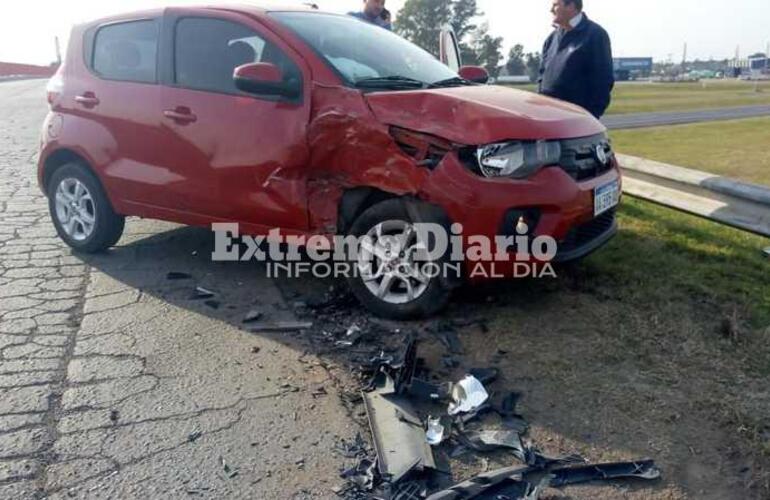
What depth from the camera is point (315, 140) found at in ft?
14.1

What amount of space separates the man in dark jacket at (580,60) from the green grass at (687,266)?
4.00ft

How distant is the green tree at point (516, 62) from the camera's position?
69.9 m

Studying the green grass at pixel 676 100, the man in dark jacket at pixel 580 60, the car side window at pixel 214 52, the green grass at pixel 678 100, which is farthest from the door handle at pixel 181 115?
the green grass at pixel 678 100

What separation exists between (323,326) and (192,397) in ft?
3.56

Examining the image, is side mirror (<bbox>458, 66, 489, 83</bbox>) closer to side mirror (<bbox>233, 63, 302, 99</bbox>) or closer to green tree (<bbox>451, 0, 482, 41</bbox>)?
side mirror (<bbox>233, 63, 302, 99</bbox>)

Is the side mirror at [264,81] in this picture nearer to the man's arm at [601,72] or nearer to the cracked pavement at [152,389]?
the cracked pavement at [152,389]

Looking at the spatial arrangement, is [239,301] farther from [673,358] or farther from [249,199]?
[673,358]

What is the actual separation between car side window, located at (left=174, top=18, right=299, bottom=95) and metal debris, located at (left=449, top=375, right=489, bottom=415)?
2.42 meters

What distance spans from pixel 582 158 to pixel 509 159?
58 cm

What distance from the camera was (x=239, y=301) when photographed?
4742mm

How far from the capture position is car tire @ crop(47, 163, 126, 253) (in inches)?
219

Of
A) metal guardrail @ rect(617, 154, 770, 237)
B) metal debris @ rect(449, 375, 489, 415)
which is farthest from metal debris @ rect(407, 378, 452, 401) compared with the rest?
metal guardrail @ rect(617, 154, 770, 237)

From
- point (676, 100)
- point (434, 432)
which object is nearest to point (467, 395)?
point (434, 432)

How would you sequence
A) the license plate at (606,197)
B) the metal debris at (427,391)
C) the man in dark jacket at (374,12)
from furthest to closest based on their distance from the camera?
the man in dark jacket at (374,12), the license plate at (606,197), the metal debris at (427,391)
